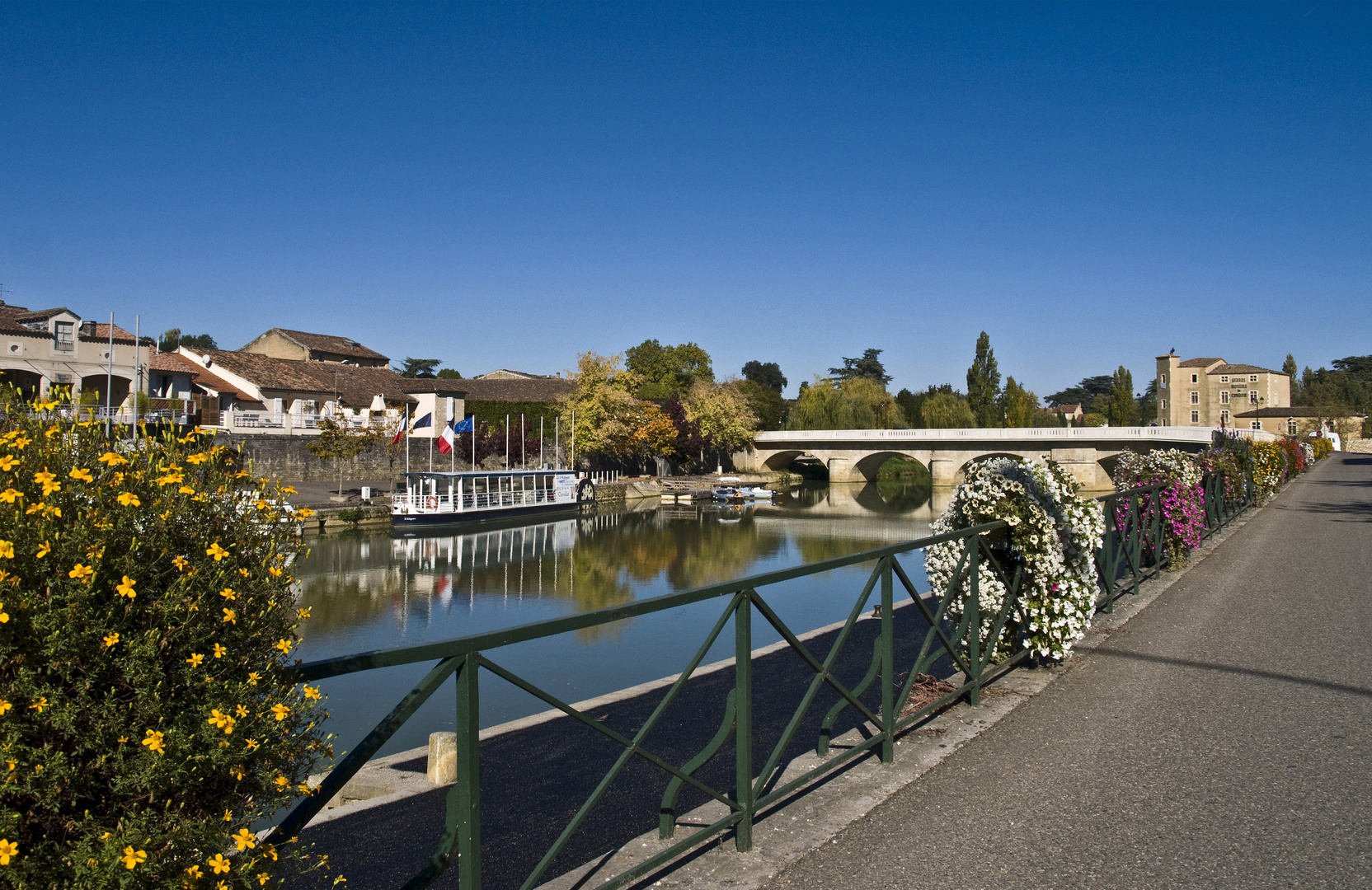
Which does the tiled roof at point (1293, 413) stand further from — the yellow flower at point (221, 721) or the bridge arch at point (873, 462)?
the yellow flower at point (221, 721)

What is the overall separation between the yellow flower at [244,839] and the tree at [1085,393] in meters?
A: 135

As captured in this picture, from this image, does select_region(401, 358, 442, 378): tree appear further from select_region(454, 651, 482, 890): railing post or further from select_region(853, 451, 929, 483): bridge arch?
select_region(454, 651, 482, 890): railing post

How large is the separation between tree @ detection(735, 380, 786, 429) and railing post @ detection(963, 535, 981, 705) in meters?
64.7

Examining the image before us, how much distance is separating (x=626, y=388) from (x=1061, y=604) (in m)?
51.9

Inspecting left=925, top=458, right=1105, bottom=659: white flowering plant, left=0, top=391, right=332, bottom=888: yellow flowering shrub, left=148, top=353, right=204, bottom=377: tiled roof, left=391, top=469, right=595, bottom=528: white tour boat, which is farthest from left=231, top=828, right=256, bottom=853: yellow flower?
left=148, top=353, right=204, bottom=377: tiled roof

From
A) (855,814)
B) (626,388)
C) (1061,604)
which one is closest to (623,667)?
(1061,604)

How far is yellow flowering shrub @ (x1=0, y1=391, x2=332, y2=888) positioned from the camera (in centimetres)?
173

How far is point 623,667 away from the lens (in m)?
12.0

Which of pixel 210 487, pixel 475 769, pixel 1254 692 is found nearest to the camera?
pixel 210 487

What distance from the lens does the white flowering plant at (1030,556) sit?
5.69 meters

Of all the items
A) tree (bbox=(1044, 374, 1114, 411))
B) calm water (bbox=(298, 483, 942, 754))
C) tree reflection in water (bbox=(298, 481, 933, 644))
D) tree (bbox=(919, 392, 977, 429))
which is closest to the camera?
calm water (bbox=(298, 483, 942, 754))

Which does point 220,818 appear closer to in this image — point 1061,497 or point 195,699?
point 195,699

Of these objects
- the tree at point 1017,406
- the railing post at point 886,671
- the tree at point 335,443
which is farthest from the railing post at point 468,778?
the tree at point 1017,406

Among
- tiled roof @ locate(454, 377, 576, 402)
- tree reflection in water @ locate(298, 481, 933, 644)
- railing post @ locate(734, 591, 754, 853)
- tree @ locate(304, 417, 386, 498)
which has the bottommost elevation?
tree reflection in water @ locate(298, 481, 933, 644)
